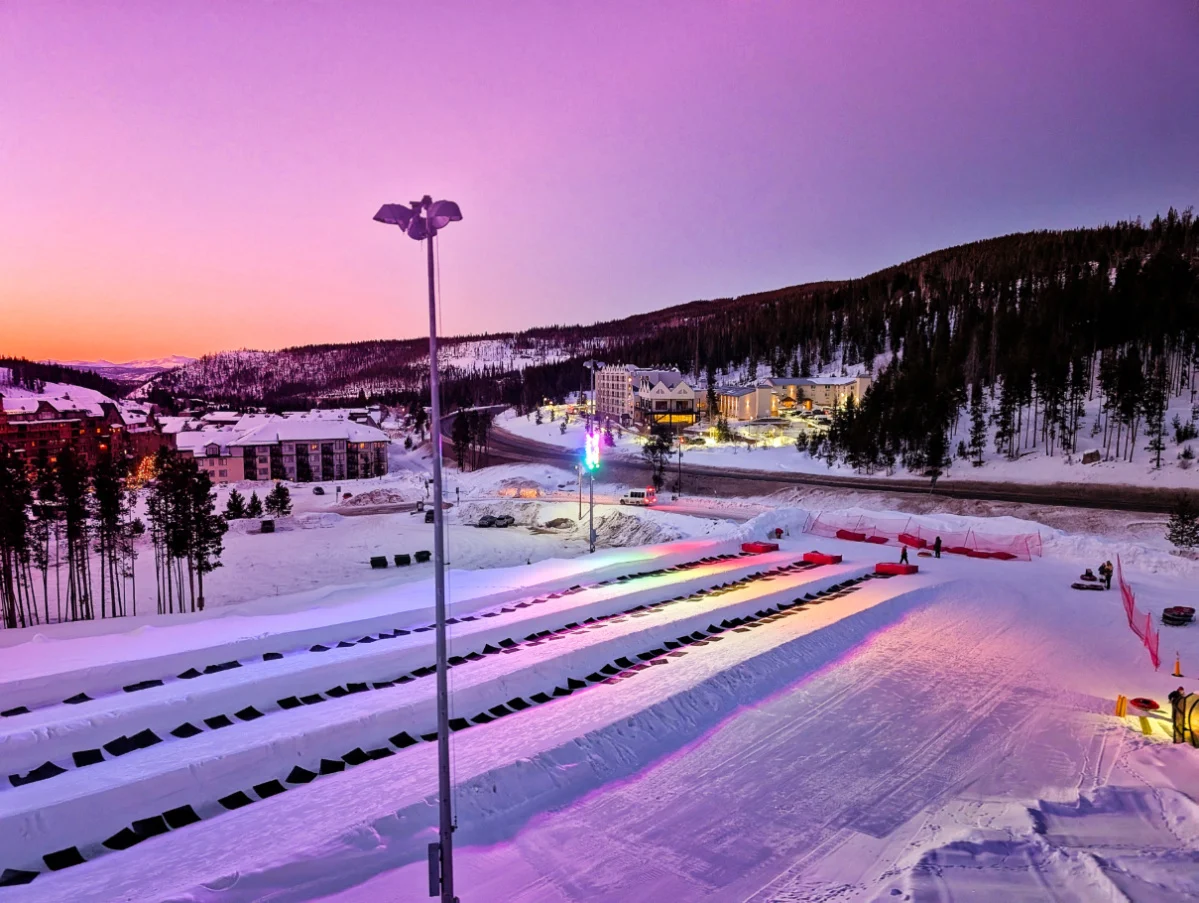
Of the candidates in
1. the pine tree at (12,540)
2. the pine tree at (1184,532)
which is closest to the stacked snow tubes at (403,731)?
the pine tree at (1184,532)

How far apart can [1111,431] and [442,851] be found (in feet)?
233

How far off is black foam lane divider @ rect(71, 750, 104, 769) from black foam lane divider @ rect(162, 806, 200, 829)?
251 cm

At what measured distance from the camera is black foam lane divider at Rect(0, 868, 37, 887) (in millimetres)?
7973

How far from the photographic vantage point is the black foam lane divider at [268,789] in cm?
1027

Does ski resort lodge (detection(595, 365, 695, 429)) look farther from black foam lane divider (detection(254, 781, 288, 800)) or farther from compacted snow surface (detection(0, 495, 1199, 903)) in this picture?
black foam lane divider (detection(254, 781, 288, 800))

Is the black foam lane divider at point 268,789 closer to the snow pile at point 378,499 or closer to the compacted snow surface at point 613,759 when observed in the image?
the compacted snow surface at point 613,759

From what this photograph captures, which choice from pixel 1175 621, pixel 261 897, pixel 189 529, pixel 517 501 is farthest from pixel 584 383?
pixel 261 897

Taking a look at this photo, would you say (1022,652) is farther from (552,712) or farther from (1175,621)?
(552,712)

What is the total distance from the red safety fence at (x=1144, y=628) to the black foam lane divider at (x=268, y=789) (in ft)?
64.2

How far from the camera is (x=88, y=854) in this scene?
876 centimetres

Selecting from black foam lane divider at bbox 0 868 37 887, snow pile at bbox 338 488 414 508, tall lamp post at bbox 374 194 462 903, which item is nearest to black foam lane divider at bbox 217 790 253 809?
black foam lane divider at bbox 0 868 37 887

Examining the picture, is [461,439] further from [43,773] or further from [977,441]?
A: [43,773]

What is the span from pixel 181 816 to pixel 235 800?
2.32 feet

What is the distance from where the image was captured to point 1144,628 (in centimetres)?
1927
